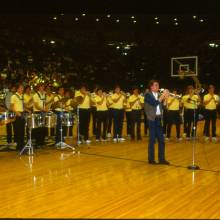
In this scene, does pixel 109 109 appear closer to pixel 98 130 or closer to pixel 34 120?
pixel 98 130

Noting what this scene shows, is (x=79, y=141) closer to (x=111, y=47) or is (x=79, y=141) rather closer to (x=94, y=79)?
(x=94, y=79)

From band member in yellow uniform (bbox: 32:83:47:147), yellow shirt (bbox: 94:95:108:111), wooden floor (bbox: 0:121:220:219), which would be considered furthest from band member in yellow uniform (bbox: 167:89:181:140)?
band member in yellow uniform (bbox: 32:83:47:147)

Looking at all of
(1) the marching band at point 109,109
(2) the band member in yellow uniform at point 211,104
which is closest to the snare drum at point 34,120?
(1) the marching band at point 109,109

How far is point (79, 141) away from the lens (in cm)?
1227

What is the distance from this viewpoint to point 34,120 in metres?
10.0

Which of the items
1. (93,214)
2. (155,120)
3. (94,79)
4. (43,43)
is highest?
(43,43)

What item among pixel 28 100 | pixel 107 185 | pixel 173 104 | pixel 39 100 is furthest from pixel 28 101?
pixel 107 185

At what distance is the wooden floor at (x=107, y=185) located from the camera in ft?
18.1

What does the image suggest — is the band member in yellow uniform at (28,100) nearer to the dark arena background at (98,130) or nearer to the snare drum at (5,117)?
the dark arena background at (98,130)

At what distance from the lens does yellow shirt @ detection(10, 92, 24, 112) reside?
10.6m

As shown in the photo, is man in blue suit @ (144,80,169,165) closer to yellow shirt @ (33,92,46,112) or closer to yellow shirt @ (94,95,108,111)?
yellow shirt @ (33,92,46,112)

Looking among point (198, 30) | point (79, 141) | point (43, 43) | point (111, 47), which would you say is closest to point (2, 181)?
point (79, 141)

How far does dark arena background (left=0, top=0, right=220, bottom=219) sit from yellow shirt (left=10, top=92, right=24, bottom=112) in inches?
1.0

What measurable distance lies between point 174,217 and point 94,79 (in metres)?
20.2
